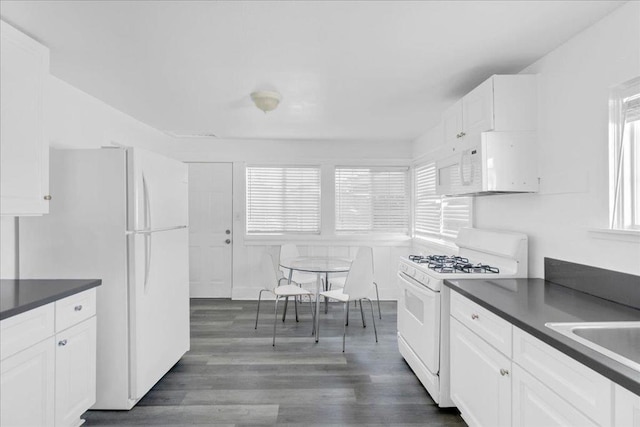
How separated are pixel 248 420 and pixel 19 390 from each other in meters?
1.22

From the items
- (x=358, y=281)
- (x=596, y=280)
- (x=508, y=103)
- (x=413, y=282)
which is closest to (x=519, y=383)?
(x=596, y=280)

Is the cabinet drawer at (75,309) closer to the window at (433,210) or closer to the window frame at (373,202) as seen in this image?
the window at (433,210)

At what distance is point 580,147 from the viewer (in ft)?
6.16

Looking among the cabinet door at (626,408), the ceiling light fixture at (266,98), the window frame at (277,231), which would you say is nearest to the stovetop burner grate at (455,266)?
the cabinet door at (626,408)

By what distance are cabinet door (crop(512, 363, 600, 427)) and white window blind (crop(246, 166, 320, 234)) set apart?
3.68 m

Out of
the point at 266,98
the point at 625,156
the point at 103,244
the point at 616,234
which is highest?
the point at 266,98

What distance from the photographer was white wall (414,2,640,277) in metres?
1.63

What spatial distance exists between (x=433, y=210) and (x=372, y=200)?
0.98 m

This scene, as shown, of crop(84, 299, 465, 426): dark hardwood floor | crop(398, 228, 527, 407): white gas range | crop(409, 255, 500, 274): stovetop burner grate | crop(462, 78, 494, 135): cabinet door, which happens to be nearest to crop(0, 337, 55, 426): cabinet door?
crop(84, 299, 465, 426): dark hardwood floor

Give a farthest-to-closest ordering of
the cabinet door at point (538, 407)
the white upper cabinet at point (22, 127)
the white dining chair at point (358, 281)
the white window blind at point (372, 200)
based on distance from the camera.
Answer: the white window blind at point (372, 200) < the white dining chair at point (358, 281) < the white upper cabinet at point (22, 127) < the cabinet door at point (538, 407)

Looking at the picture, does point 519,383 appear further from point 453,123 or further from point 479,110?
point 453,123

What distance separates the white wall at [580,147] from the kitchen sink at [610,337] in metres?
0.43

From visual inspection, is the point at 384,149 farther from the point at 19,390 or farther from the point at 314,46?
the point at 19,390

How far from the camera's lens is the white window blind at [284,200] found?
4984 mm
